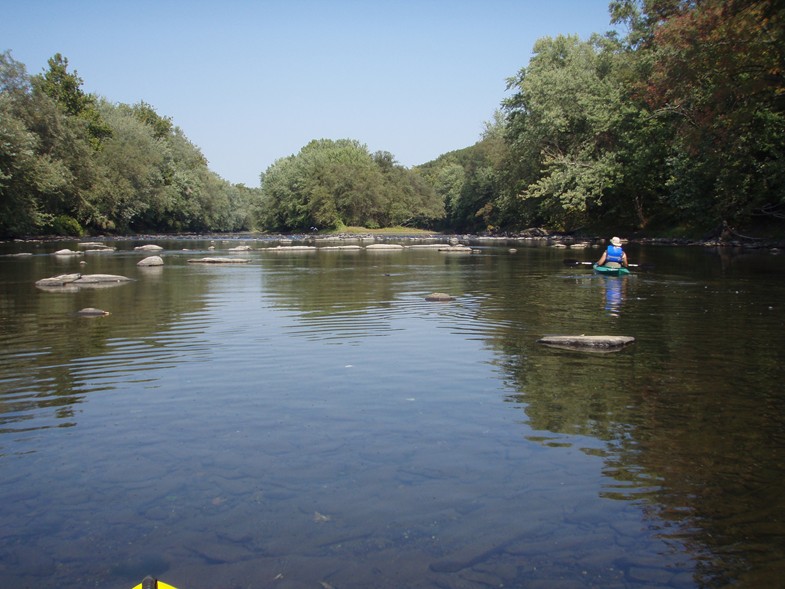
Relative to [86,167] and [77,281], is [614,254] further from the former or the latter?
[86,167]

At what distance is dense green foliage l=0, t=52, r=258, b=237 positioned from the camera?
60.2 meters

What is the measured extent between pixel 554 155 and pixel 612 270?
4312 centimetres

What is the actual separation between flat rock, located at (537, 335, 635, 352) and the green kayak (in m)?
15.4

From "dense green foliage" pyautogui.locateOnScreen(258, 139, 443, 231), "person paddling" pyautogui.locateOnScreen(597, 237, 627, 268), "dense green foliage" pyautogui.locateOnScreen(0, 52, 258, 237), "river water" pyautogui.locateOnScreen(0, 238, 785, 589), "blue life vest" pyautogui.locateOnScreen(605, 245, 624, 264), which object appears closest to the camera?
"river water" pyautogui.locateOnScreen(0, 238, 785, 589)

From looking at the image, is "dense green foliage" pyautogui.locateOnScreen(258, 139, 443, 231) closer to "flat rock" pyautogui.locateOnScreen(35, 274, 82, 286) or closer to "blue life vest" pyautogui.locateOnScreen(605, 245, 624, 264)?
"blue life vest" pyautogui.locateOnScreen(605, 245, 624, 264)

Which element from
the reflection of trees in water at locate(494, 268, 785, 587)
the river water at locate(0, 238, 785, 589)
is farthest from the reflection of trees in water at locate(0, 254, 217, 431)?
the reflection of trees in water at locate(494, 268, 785, 587)

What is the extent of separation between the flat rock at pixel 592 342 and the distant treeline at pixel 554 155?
22.2m

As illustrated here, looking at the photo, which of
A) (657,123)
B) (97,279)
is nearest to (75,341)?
(97,279)

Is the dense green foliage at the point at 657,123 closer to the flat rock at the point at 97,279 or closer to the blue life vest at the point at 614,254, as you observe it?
the blue life vest at the point at 614,254

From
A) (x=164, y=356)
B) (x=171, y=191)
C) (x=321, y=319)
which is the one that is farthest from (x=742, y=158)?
→ (x=171, y=191)

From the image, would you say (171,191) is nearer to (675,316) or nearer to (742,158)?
(742,158)

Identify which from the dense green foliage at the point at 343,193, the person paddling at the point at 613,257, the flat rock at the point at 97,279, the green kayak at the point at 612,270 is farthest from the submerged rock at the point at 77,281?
the dense green foliage at the point at 343,193

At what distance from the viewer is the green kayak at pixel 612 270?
2778cm

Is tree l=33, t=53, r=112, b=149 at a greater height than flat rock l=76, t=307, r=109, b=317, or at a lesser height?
greater
